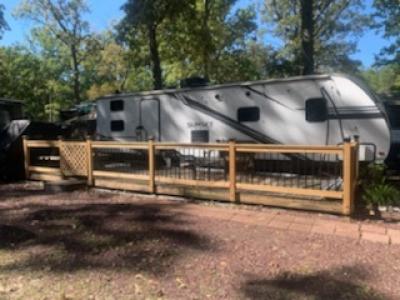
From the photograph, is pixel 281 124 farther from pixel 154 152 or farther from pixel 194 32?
pixel 194 32

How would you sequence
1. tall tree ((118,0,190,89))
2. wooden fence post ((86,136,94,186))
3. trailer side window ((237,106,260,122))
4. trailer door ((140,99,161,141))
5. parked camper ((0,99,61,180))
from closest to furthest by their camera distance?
1. wooden fence post ((86,136,94,186))
2. trailer side window ((237,106,260,122))
3. parked camper ((0,99,61,180))
4. trailer door ((140,99,161,141))
5. tall tree ((118,0,190,89))

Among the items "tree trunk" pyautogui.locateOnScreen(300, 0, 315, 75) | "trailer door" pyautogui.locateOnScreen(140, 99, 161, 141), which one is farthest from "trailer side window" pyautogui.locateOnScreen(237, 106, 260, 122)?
"tree trunk" pyautogui.locateOnScreen(300, 0, 315, 75)

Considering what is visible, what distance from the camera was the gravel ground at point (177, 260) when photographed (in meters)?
3.54

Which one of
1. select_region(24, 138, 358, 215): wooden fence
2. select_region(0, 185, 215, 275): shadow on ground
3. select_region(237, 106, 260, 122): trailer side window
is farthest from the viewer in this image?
select_region(237, 106, 260, 122): trailer side window

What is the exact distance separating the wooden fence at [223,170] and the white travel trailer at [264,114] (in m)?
0.78

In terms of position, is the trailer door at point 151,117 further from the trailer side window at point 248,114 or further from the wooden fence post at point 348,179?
the wooden fence post at point 348,179

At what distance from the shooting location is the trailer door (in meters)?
11.3

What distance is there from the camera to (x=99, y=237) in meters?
5.09

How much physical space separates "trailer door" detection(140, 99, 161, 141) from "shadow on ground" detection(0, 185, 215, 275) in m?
4.69

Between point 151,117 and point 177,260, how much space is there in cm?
759

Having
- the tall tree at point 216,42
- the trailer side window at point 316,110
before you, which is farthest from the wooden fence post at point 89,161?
the tall tree at point 216,42

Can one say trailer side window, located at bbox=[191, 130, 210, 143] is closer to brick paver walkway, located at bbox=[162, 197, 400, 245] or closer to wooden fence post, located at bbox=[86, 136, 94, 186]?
wooden fence post, located at bbox=[86, 136, 94, 186]

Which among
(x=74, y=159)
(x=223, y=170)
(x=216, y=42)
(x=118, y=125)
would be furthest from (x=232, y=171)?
(x=216, y=42)

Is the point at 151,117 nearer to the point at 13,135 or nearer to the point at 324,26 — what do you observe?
the point at 13,135
